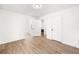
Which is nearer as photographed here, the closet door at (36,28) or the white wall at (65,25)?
the white wall at (65,25)

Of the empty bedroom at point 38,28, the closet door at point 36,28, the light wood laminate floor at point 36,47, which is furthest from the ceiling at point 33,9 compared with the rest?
the light wood laminate floor at point 36,47

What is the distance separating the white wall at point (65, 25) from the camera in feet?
5.96

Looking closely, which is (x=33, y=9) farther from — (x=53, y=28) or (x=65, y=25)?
(x=65, y=25)

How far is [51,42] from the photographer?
1.90 meters

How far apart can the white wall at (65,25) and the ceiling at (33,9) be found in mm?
77

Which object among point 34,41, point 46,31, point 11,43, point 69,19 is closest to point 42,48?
point 34,41

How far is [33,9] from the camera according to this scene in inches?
74.0

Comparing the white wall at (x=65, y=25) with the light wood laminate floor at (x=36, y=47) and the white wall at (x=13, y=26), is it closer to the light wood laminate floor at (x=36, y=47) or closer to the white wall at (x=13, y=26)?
the light wood laminate floor at (x=36, y=47)

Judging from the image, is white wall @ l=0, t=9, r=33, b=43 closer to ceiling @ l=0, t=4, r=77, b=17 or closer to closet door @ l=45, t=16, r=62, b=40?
ceiling @ l=0, t=4, r=77, b=17

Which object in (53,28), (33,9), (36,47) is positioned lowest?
(36,47)

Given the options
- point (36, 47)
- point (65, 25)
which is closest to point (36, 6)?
point (65, 25)

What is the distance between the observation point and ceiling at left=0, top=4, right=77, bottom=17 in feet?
6.00

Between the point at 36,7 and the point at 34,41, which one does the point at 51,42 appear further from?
the point at 36,7

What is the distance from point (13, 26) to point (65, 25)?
3.22ft
